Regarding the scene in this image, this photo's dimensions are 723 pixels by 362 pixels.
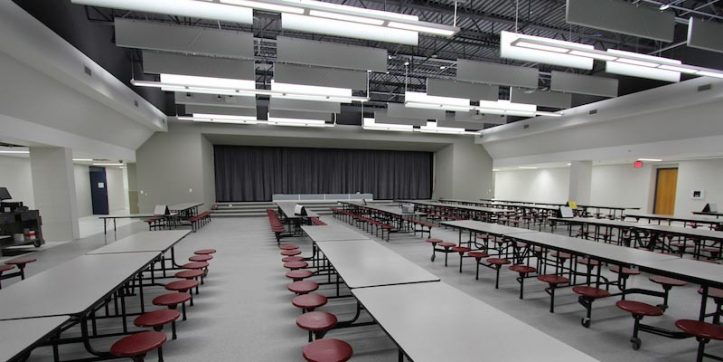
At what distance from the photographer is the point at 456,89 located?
6.82 metres

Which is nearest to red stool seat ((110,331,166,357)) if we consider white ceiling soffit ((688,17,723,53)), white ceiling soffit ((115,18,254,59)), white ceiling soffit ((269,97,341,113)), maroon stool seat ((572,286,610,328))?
maroon stool seat ((572,286,610,328))

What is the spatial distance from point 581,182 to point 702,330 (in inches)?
422

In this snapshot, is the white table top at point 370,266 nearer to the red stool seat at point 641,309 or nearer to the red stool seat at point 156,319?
the red stool seat at point 156,319

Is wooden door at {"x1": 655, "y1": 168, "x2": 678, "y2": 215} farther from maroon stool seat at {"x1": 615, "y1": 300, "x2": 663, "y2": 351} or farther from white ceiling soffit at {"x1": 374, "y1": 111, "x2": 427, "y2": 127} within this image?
maroon stool seat at {"x1": 615, "y1": 300, "x2": 663, "y2": 351}

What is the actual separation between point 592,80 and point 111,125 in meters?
13.1

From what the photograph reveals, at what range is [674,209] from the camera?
10.5 metres

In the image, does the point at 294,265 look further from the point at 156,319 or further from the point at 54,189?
the point at 54,189

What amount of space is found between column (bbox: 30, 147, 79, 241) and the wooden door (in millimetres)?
19732

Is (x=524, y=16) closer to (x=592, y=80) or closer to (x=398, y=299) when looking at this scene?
(x=592, y=80)

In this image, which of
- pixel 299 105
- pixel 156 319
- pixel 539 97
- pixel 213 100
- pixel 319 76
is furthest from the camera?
pixel 299 105

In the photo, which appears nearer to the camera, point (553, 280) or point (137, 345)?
point (137, 345)

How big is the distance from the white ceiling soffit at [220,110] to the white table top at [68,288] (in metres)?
6.78

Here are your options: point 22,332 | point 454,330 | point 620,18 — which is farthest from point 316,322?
point 620,18

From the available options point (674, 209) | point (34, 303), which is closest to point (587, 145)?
point (674, 209)
